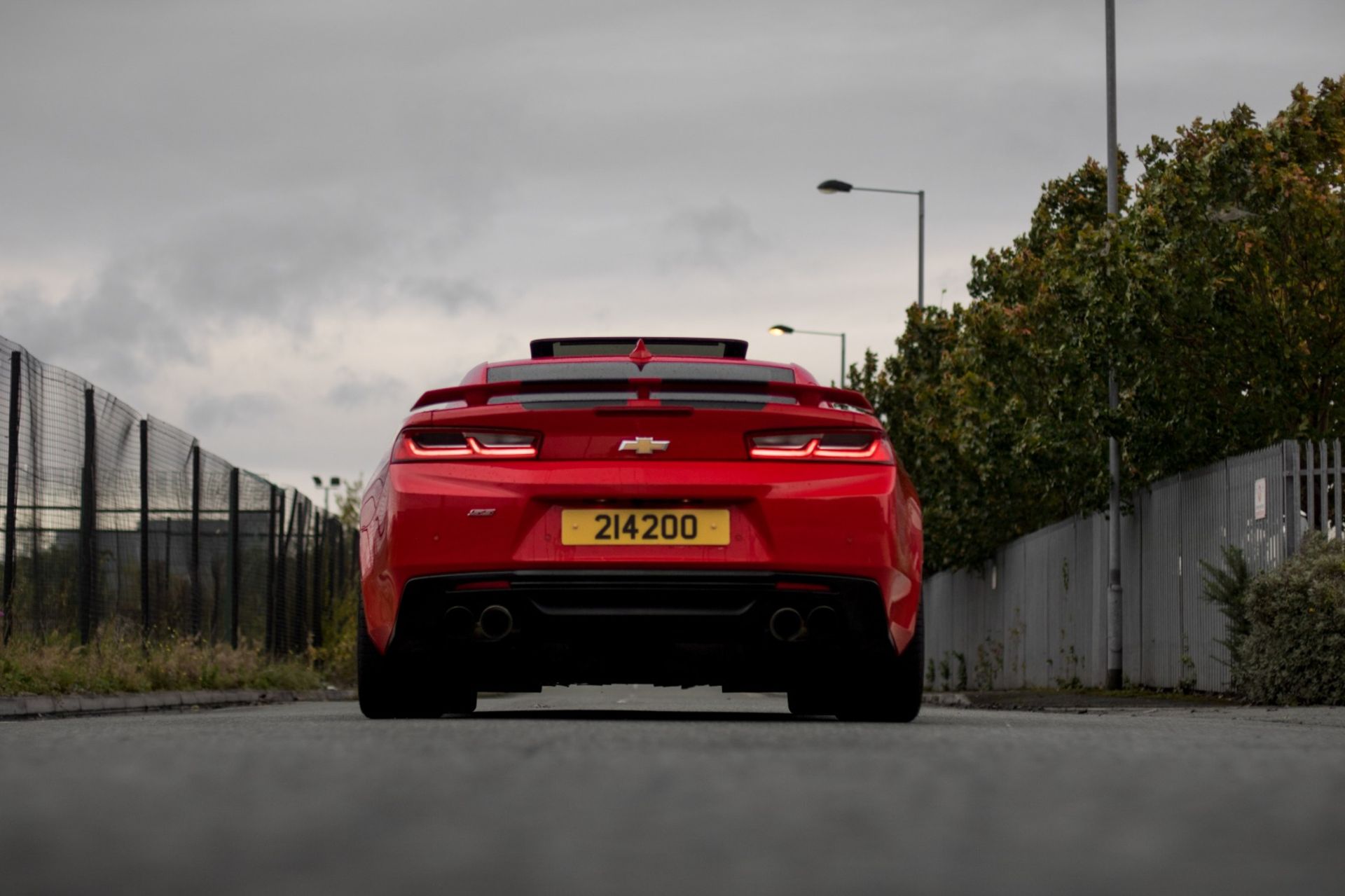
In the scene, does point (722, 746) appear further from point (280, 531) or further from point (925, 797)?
point (280, 531)

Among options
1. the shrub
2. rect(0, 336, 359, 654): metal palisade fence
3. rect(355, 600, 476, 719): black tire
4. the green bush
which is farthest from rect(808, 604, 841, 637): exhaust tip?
rect(0, 336, 359, 654): metal palisade fence

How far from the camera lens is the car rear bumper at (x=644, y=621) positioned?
7.60 metres

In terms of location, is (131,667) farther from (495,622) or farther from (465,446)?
(495,622)

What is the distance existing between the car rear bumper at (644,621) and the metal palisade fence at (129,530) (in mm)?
7170

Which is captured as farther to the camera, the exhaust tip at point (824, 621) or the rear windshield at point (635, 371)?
the rear windshield at point (635, 371)

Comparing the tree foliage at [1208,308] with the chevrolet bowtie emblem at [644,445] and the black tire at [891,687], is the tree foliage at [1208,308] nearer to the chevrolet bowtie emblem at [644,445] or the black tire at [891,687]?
the black tire at [891,687]

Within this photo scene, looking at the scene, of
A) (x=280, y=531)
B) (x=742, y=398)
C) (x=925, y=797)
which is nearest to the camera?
(x=925, y=797)

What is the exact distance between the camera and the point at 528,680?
26.5 ft

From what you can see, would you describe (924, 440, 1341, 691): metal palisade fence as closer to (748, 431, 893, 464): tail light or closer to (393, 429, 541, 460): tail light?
(748, 431, 893, 464): tail light

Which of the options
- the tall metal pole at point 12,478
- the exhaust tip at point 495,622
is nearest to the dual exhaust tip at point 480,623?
the exhaust tip at point 495,622

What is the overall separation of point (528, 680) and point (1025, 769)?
369 centimetres

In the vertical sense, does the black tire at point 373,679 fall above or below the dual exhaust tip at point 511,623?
below

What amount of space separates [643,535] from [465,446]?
830 mm

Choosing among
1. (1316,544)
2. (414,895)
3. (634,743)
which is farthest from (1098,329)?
(414,895)
